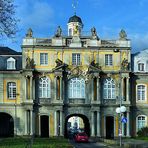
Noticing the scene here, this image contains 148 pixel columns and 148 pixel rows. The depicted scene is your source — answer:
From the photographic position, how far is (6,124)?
87.5 meters

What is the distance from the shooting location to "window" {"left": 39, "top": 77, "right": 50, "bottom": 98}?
80812mm

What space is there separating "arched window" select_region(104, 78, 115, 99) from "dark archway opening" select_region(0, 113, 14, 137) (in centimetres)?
1640

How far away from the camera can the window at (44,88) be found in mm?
80812

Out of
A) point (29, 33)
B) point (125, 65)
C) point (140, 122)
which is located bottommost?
point (140, 122)

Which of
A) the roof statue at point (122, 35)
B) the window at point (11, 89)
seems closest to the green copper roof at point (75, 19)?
the roof statue at point (122, 35)

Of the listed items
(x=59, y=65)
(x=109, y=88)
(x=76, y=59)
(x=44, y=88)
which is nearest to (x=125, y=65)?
(x=109, y=88)

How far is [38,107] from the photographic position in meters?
80.6

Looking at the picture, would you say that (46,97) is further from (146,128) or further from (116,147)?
(116,147)

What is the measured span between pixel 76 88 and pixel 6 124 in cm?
1431

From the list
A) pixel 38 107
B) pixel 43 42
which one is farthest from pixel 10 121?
pixel 43 42

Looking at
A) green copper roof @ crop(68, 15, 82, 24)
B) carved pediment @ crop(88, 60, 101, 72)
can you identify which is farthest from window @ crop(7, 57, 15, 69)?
green copper roof @ crop(68, 15, 82, 24)

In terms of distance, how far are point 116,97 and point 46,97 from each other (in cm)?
1060

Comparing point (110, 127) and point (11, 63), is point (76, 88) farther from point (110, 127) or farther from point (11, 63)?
point (11, 63)

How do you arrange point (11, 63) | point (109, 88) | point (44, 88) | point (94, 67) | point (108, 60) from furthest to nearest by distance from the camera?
point (11, 63), point (108, 60), point (109, 88), point (44, 88), point (94, 67)
